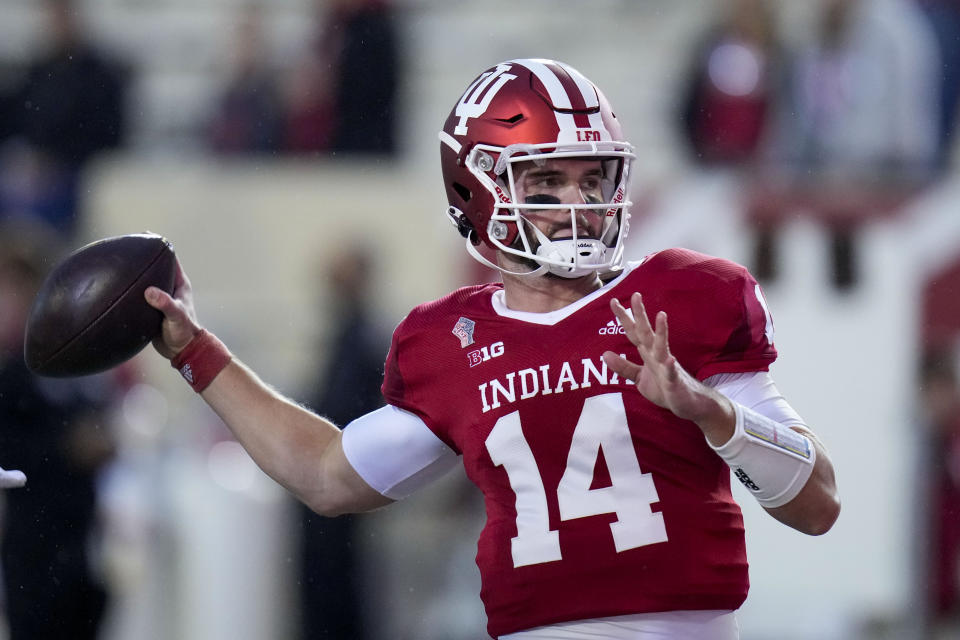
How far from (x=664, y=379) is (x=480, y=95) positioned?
86 centimetres

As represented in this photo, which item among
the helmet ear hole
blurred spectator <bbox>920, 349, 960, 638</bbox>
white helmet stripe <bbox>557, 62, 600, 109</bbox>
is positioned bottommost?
blurred spectator <bbox>920, 349, 960, 638</bbox>

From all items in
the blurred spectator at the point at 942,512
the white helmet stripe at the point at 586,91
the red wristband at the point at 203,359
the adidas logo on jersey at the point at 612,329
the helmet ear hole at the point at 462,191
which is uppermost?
the white helmet stripe at the point at 586,91

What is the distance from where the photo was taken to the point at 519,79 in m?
3.07

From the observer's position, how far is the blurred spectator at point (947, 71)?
699 centimetres

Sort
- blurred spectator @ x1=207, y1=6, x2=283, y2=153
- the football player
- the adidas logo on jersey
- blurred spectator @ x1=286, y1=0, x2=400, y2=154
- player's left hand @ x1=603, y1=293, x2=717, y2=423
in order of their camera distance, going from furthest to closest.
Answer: blurred spectator @ x1=207, y1=6, x2=283, y2=153 < blurred spectator @ x1=286, y1=0, x2=400, y2=154 < the adidas logo on jersey < the football player < player's left hand @ x1=603, y1=293, x2=717, y2=423

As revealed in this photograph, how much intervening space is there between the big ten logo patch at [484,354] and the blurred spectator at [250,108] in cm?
472

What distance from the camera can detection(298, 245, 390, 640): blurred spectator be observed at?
235 inches

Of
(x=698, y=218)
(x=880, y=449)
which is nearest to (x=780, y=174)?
(x=698, y=218)

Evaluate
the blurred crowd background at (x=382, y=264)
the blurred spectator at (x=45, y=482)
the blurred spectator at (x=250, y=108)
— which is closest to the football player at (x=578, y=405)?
the blurred spectator at (x=45, y=482)

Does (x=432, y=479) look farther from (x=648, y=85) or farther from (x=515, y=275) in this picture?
(x=648, y=85)

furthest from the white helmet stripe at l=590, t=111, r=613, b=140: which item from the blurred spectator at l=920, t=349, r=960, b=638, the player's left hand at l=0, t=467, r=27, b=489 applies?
the blurred spectator at l=920, t=349, r=960, b=638

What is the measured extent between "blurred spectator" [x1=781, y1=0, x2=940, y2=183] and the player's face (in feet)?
12.4

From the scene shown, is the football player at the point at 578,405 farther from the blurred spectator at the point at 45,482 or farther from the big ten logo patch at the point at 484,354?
the blurred spectator at the point at 45,482

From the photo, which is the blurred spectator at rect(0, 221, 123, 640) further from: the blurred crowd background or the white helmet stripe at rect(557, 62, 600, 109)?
the white helmet stripe at rect(557, 62, 600, 109)
